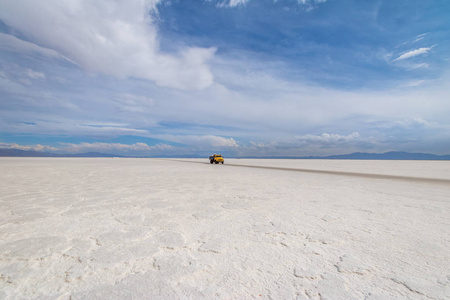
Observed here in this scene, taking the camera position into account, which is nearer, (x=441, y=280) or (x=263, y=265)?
(x=441, y=280)

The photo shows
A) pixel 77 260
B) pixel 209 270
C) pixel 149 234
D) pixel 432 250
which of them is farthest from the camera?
pixel 149 234

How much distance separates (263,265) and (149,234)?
1.94 metres

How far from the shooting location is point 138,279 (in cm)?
227

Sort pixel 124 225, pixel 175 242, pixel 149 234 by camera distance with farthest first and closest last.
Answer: pixel 124 225 < pixel 149 234 < pixel 175 242

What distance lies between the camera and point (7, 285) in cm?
218

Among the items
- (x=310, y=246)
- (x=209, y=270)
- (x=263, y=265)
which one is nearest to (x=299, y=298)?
(x=263, y=265)

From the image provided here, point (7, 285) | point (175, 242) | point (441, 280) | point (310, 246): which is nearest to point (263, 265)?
point (310, 246)

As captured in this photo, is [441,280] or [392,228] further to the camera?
[392,228]

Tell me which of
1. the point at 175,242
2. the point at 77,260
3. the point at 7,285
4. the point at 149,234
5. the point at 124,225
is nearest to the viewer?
the point at 7,285

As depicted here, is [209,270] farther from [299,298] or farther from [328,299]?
[328,299]

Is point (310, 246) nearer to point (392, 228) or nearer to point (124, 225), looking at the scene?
point (392, 228)

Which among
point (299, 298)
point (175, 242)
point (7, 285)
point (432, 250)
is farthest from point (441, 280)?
point (7, 285)

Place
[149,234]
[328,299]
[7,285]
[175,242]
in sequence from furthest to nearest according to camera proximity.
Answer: [149,234], [175,242], [7,285], [328,299]

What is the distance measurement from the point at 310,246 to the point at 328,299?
112 cm
